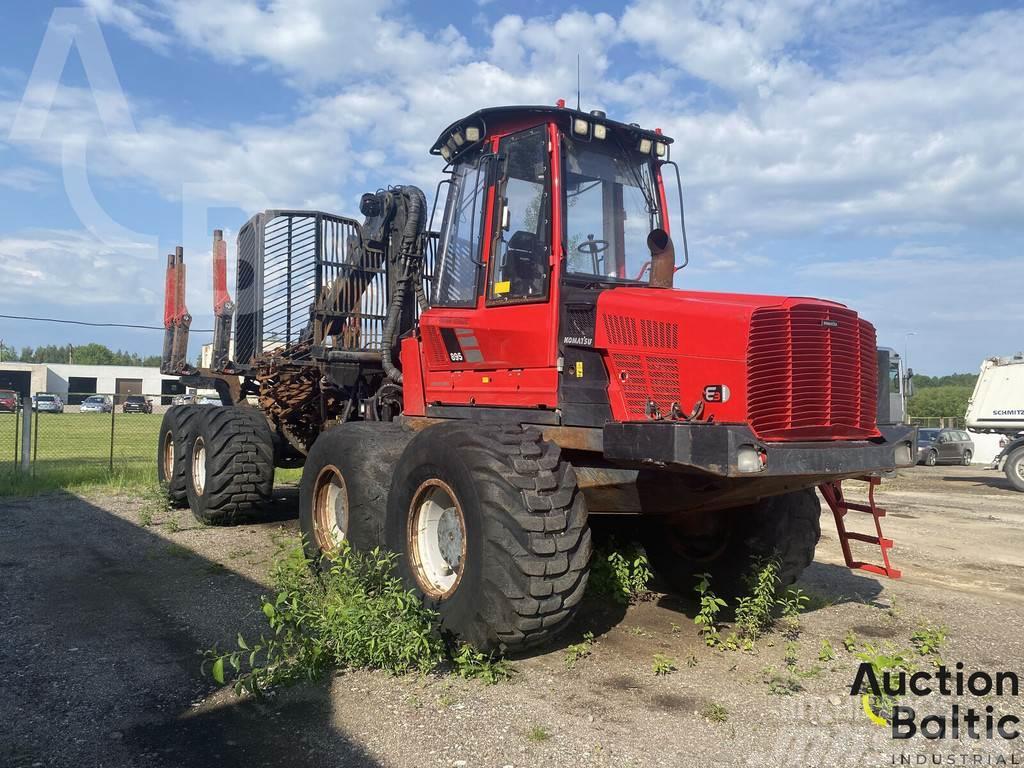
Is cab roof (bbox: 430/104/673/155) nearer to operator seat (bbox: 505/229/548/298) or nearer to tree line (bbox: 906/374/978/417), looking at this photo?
operator seat (bbox: 505/229/548/298)

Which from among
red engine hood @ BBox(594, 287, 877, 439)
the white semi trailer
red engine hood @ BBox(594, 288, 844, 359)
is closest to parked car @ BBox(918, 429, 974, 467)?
the white semi trailer

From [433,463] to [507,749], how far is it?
185 cm

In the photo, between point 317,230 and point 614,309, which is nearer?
point 614,309

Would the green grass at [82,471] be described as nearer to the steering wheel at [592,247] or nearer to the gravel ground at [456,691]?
the gravel ground at [456,691]

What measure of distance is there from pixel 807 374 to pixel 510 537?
1.97 m

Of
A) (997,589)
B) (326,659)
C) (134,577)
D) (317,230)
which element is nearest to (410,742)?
(326,659)

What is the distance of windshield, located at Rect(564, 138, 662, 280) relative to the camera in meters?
5.40

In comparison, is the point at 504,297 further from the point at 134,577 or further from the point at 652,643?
the point at 134,577

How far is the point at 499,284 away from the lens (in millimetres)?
5488

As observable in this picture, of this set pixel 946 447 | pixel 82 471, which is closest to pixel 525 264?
pixel 82 471

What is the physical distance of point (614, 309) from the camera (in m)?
4.99

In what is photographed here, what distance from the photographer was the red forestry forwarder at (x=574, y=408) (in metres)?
4.45

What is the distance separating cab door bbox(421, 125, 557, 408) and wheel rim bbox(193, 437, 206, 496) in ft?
15.8

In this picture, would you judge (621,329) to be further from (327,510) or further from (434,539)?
(327,510)
